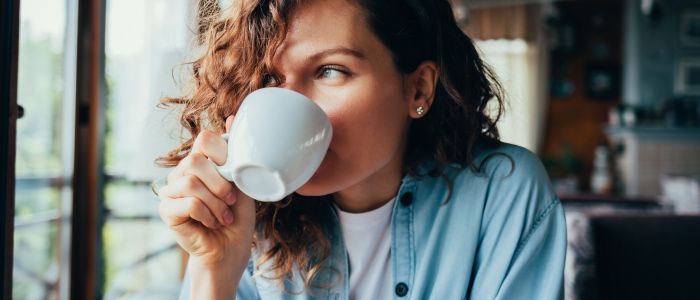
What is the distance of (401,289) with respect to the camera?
98 cm

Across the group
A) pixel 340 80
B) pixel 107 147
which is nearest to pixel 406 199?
pixel 340 80

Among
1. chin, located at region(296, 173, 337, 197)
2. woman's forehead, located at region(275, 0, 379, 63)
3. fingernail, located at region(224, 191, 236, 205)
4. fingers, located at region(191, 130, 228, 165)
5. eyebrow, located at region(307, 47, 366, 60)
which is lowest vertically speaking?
fingernail, located at region(224, 191, 236, 205)

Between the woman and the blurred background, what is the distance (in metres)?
0.17

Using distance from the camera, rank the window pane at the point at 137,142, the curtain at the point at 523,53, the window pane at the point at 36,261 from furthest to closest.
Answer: the curtain at the point at 523,53 → the window pane at the point at 36,261 → the window pane at the point at 137,142

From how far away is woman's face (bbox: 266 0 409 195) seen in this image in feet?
2.63

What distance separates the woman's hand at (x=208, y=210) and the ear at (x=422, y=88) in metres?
0.34

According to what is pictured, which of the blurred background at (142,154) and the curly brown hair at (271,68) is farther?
the blurred background at (142,154)

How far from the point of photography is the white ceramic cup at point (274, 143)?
612mm

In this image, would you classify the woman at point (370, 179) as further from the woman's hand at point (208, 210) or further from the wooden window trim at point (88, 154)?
the wooden window trim at point (88, 154)

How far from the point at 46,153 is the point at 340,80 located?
2223mm

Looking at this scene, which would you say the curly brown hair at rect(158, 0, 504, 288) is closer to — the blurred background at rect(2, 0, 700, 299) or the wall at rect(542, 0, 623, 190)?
the blurred background at rect(2, 0, 700, 299)

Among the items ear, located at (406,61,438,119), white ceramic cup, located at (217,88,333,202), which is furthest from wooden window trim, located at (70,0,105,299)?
white ceramic cup, located at (217,88,333,202)

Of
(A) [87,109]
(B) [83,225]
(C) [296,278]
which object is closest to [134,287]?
(B) [83,225]

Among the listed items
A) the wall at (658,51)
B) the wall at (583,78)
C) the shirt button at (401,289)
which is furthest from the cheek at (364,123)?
the wall at (583,78)
